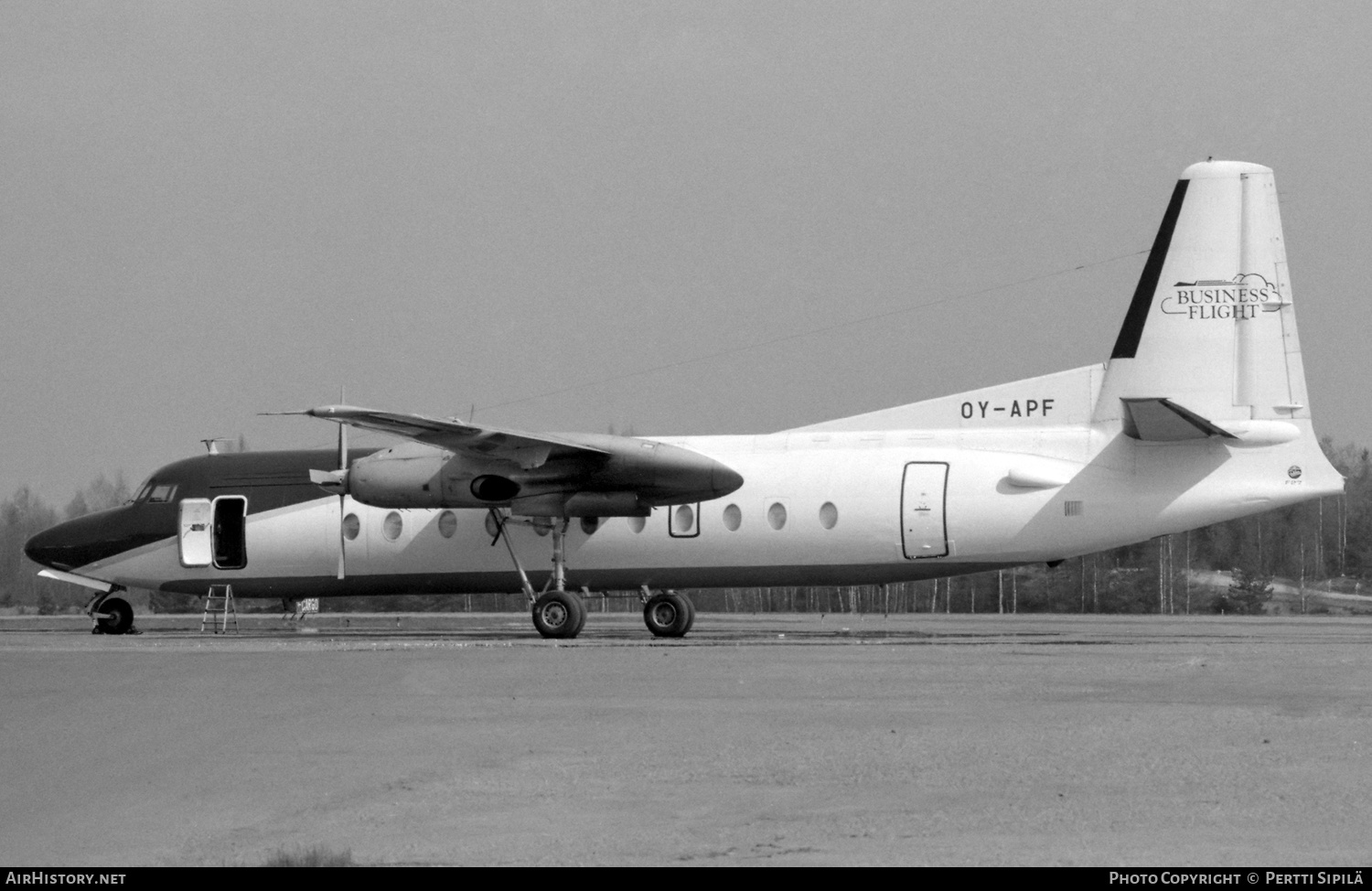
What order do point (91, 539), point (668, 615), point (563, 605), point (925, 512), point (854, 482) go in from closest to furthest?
point (925, 512) < point (854, 482) < point (563, 605) < point (668, 615) < point (91, 539)

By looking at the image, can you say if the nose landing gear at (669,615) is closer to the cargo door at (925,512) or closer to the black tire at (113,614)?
the cargo door at (925,512)

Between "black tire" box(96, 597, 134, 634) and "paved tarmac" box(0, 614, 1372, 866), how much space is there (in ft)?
35.1

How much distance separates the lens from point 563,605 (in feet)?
76.5

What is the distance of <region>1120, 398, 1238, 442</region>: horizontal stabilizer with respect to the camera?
20672 mm

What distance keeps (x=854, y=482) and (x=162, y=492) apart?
12.8m

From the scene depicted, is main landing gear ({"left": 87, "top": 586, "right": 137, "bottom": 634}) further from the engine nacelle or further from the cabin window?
the cabin window

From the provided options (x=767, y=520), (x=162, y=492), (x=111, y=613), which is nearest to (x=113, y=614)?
(x=111, y=613)

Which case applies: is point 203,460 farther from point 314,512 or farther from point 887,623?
point 887,623

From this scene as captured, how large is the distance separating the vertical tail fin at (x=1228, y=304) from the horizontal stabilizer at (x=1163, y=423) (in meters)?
0.16

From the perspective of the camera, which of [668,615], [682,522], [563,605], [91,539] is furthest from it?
[91,539]

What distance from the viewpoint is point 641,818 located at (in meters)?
8.34

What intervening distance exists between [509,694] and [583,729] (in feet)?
8.09

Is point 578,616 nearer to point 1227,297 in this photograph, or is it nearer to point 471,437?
point 471,437
